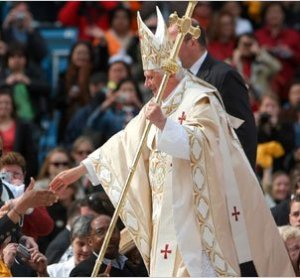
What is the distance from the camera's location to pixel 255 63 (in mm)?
18156

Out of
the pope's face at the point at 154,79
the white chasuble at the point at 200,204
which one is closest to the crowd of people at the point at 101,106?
the pope's face at the point at 154,79

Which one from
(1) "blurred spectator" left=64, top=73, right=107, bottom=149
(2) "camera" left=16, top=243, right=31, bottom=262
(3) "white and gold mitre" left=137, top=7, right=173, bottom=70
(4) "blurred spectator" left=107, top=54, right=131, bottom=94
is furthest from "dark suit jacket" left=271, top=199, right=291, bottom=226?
(4) "blurred spectator" left=107, top=54, right=131, bottom=94

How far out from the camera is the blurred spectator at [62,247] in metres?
12.4

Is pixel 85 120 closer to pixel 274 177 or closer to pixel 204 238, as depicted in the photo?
pixel 274 177

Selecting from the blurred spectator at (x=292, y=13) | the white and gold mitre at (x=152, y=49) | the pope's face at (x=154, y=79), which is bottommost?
the blurred spectator at (x=292, y=13)

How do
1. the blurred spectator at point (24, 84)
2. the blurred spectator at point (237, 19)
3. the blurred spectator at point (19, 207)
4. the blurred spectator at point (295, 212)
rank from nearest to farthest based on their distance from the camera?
the blurred spectator at point (19, 207) → the blurred spectator at point (295, 212) → the blurred spectator at point (24, 84) → the blurred spectator at point (237, 19)

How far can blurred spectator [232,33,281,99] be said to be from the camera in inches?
702

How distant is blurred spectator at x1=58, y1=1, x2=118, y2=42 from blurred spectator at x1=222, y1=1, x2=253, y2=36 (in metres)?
1.41

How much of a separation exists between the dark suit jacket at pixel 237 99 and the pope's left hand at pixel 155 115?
1.24 metres

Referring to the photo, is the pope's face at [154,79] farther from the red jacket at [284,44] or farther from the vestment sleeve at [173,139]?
the red jacket at [284,44]

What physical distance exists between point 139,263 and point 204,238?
107 cm

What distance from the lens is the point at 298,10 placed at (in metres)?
19.9

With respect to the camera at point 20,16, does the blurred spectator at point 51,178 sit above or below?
below

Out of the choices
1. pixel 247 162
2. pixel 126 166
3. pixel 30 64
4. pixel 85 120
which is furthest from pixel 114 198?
pixel 30 64
